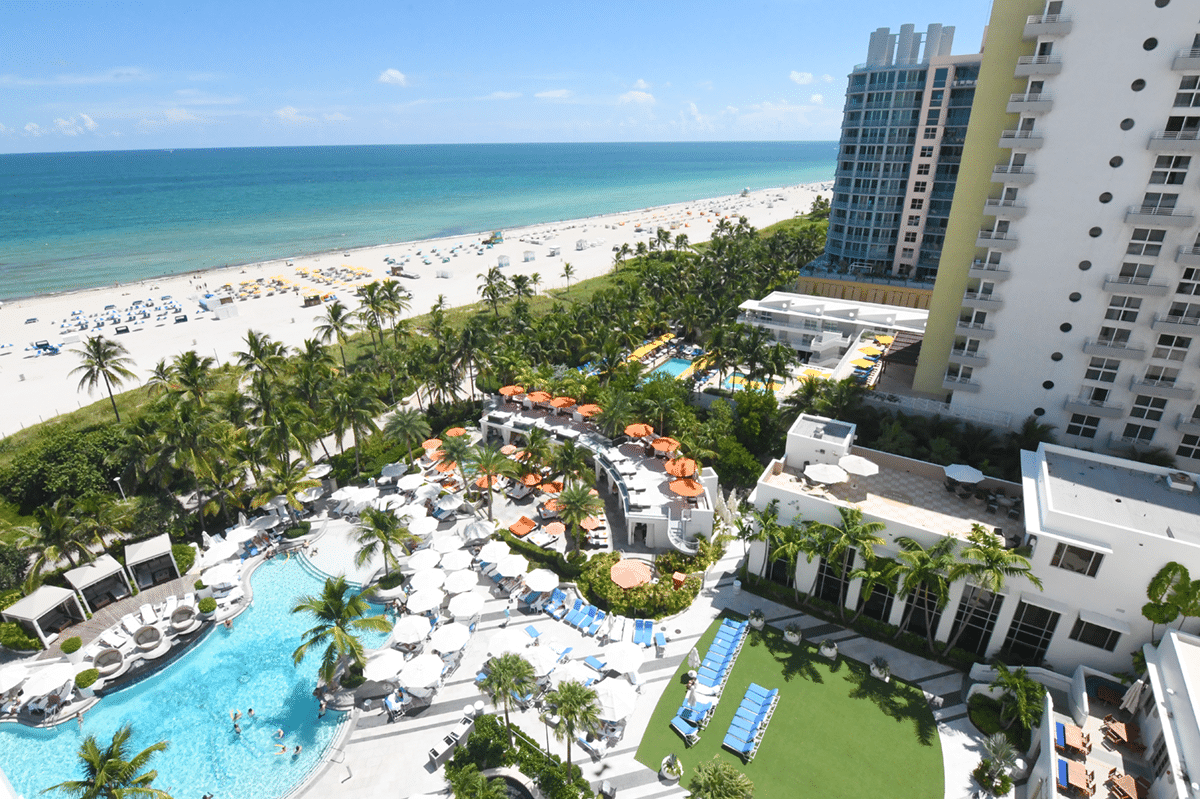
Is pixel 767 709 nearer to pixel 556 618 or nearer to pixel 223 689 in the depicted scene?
pixel 556 618

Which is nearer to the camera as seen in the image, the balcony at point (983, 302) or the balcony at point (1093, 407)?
the balcony at point (1093, 407)

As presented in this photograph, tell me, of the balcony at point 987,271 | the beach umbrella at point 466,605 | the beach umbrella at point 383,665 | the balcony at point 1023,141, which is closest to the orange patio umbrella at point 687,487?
the beach umbrella at point 466,605

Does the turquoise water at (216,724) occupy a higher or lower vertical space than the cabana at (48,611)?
lower

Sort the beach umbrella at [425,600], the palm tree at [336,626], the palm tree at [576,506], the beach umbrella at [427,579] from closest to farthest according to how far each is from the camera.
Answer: the palm tree at [336,626] < the beach umbrella at [425,600] < the beach umbrella at [427,579] < the palm tree at [576,506]

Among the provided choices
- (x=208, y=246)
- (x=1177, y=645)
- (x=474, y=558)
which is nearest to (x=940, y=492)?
(x=1177, y=645)

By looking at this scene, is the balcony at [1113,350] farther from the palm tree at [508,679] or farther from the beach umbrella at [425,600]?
the beach umbrella at [425,600]

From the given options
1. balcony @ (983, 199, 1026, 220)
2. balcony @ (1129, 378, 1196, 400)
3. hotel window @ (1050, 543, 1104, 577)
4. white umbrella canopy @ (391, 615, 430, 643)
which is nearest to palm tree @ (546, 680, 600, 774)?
white umbrella canopy @ (391, 615, 430, 643)
